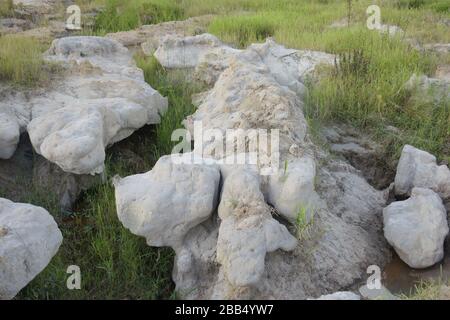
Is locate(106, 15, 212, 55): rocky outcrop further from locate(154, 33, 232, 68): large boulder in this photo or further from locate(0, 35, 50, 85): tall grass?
locate(0, 35, 50, 85): tall grass

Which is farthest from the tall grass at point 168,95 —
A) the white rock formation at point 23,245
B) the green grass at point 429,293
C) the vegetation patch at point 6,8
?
the vegetation patch at point 6,8

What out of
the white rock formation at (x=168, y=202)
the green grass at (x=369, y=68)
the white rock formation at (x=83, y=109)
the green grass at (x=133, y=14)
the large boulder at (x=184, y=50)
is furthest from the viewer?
the green grass at (x=133, y=14)

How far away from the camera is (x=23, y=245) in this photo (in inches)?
141

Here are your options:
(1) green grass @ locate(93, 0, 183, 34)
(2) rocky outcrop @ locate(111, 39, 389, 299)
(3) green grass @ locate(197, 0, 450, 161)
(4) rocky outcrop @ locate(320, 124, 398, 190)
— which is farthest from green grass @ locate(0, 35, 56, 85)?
(1) green grass @ locate(93, 0, 183, 34)

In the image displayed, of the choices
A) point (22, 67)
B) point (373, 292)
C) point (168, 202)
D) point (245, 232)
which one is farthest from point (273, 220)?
point (22, 67)

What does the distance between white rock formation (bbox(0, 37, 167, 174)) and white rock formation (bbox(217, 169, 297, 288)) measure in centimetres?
127

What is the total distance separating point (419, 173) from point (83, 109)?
293 centimetres

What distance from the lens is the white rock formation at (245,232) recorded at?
352 centimetres

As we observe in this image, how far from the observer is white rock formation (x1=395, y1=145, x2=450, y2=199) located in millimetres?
4816

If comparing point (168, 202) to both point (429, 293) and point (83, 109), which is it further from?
point (429, 293)

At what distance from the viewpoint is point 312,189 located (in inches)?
157

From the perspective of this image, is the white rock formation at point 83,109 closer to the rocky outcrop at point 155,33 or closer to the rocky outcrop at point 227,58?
the rocky outcrop at point 227,58

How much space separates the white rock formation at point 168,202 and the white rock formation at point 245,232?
0.49ft
